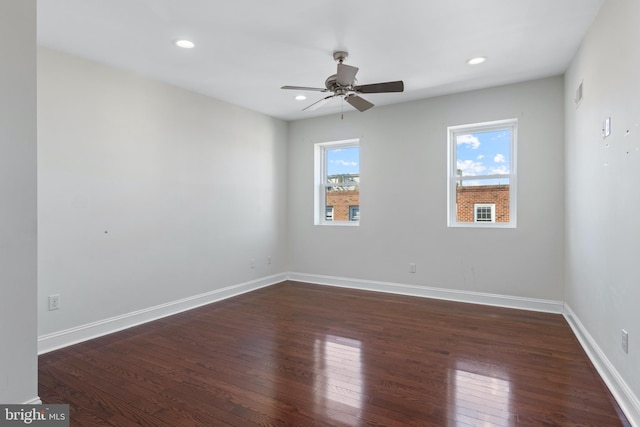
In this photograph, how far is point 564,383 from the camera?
233 centimetres

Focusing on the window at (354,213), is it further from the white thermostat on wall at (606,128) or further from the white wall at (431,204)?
the white thermostat on wall at (606,128)

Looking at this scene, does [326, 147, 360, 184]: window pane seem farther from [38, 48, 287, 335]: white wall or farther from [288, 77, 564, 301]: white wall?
[38, 48, 287, 335]: white wall

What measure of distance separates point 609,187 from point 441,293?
2512 mm

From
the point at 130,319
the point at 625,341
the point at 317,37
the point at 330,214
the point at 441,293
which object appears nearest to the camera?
the point at 625,341

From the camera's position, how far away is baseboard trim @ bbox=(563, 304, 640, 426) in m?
1.91

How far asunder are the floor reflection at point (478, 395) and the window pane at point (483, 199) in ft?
7.39

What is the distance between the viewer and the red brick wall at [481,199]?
4.25 metres

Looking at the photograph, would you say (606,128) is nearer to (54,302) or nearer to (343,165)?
(343,165)

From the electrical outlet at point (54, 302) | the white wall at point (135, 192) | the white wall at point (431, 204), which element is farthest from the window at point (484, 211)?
the electrical outlet at point (54, 302)

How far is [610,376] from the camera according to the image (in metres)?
2.28

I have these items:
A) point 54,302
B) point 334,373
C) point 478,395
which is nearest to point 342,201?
point 334,373

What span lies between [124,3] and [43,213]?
1.82m

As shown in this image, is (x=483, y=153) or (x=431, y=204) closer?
(x=483, y=153)

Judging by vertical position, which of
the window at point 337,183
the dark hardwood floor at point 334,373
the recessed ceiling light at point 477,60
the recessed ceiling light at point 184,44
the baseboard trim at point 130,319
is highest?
the recessed ceiling light at point 477,60
